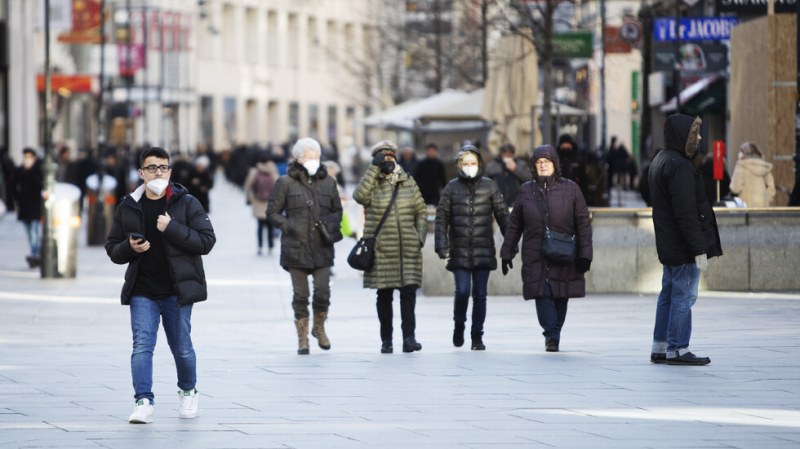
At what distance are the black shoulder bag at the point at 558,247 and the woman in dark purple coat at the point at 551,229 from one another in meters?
0.05

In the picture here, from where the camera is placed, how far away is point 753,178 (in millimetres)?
20391

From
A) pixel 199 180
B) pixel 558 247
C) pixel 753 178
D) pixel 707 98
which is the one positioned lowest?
pixel 558 247

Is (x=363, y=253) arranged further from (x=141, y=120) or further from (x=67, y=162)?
(x=141, y=120)

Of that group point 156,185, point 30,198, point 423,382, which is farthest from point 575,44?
point 156,185

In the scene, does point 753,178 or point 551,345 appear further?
point 753,178

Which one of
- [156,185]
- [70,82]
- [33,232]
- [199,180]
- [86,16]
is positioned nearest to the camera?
[156,185]

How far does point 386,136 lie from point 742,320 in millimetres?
82569

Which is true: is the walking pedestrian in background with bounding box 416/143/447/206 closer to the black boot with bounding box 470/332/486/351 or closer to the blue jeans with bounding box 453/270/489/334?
the blue jeans with bounding box 453/270/489/334

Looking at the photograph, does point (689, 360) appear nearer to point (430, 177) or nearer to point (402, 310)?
point (402, 310)

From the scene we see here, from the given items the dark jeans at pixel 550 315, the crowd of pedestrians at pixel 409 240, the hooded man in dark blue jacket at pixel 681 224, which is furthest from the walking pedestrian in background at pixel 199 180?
the hooded man in dark blue jacket at pixel 681 224

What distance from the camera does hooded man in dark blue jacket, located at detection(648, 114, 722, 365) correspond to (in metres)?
12.4

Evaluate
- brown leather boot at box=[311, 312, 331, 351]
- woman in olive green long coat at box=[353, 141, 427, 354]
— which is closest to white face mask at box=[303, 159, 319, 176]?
woman in olive green long coat at box=[353, 141, 427, 354]

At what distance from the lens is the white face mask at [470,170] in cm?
1428

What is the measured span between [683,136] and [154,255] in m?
4.23
